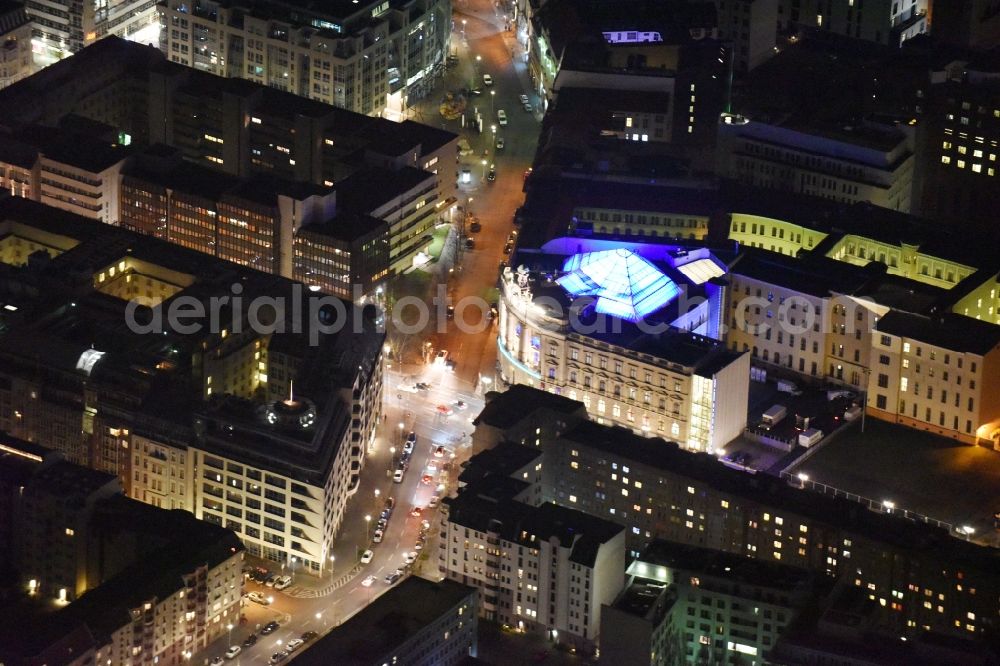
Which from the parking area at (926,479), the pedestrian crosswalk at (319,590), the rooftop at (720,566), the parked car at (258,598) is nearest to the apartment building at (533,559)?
the rooftop at (720,566)

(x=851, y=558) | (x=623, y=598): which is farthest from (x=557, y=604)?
(x=851, y=558)

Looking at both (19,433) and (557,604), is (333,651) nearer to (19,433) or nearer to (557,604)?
(557,604)

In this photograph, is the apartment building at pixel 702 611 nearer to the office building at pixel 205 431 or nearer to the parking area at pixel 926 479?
the parking area at pixel 926 479

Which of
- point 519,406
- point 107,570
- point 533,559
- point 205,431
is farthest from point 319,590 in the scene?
point 519,406

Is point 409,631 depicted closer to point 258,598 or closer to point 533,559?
point 533,559

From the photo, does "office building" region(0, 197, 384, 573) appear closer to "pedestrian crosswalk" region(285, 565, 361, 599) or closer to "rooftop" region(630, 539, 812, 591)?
"pedestrian crosswalk" region(285, 565, 361, 599)

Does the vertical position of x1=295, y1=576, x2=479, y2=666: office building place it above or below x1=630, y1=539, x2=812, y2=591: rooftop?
below

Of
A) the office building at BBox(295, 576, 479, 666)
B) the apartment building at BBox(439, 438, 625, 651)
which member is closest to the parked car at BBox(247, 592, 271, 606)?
the office building at BBox(295, 576, 479, 666)
